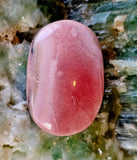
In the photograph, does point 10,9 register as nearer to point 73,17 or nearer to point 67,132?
point 73,17

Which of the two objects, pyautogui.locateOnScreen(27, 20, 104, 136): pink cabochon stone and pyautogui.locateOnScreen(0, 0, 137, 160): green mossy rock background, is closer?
pyautogui.locateOnScreen(27, 20, 104, 136): pink cabochon stone

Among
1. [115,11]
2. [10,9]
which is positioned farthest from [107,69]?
[10,9]

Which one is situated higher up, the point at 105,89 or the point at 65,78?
the point at 65,78

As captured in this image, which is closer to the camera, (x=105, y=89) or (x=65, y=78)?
(x=65, y=78)

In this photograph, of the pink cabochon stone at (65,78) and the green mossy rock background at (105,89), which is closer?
the pink cabochon stone at (65,78)
